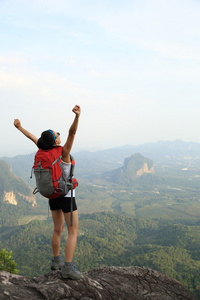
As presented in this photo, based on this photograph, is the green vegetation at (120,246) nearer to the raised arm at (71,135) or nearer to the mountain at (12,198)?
the mountain at (12,198)

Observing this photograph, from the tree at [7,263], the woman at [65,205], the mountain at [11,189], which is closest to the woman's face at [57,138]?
the woman at [65,205]

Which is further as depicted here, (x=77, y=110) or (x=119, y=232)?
(x=119, y=232)

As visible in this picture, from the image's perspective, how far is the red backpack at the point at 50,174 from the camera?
4.15m

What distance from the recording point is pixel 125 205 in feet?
447

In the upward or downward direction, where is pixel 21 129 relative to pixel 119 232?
upward

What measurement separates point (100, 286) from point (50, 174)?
307cm

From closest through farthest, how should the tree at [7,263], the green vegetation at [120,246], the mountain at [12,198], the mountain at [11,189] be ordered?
the tree at [7,263]
the green vegetation at [120,246]
the mountain at [12,198]
the mountain at [11,189]

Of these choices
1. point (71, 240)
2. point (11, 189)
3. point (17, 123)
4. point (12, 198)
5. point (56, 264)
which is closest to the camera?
point (71, 240)

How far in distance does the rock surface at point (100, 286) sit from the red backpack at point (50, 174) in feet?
6.45

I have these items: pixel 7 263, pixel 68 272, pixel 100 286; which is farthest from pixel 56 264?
pixel 7 263

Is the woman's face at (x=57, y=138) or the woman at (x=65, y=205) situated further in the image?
the woman's face at (x=57, y=138)

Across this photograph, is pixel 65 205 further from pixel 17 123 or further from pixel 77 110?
pixel 17 123

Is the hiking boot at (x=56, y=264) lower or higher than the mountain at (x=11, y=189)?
higher

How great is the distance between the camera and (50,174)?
4160 millimetres
